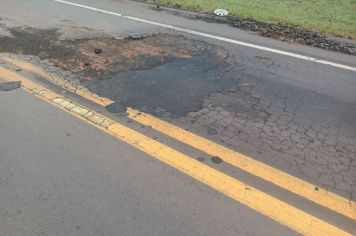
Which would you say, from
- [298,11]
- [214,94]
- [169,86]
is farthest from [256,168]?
[298,11]

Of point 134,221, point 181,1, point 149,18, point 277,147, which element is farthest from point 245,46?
point 134,221

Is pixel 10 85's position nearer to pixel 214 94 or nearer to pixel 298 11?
pixel 214 94

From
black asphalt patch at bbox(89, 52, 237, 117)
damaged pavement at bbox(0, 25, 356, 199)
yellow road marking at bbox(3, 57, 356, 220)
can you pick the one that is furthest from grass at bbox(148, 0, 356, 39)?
yellow road marking at bbox(3, 57, 356, 220)

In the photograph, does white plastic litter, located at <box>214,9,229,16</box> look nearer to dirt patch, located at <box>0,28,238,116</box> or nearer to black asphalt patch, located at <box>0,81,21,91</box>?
dirt patch, located at <box>0,28,238,116</box>

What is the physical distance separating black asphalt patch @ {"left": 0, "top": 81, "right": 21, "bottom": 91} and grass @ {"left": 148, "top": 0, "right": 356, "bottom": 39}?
5922 millimetres

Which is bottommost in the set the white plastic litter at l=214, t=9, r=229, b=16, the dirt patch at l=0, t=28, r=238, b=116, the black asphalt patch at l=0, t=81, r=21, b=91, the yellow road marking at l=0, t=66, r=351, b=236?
the yellow road marking at l=0, t=66, r=351, b=236

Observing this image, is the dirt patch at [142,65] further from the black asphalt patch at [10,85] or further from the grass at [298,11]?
the grass at [298,11]

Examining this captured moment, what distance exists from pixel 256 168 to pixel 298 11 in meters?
7.87

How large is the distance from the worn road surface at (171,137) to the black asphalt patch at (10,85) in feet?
0.19

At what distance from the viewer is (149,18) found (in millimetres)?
8656

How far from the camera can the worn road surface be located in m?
2.98

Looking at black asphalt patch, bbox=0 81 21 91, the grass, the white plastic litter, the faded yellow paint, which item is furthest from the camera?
the white plastic litter

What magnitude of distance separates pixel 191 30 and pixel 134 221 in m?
5.50

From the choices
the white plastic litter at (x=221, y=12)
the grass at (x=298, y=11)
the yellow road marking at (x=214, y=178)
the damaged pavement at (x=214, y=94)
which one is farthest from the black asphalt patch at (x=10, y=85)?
the grass at (x=298, y=11)
